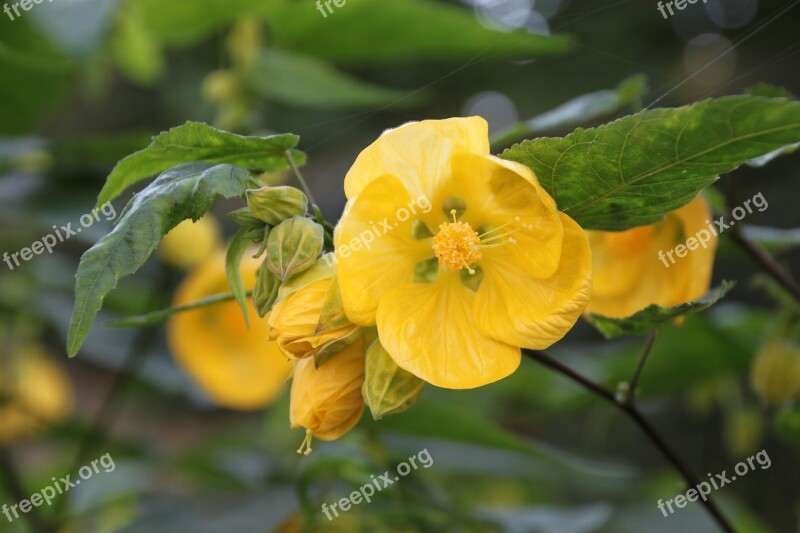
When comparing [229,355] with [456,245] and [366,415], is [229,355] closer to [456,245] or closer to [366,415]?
[366,415]

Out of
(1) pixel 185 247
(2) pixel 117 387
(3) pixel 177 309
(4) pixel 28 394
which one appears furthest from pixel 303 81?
(4) pixel 28 394

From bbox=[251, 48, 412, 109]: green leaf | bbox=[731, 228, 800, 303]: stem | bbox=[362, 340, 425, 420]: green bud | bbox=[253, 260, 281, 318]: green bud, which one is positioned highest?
bbox=[251, 48, 412, 109]: green leaf

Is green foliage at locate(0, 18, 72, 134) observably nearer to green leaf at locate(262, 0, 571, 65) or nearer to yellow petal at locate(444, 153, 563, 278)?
green leaf at locate(262, 0, 571, 65)

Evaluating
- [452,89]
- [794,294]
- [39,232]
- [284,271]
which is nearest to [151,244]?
[284,271]

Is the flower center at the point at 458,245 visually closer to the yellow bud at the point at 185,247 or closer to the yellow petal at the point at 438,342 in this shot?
the yellow petal at the point at 438,342

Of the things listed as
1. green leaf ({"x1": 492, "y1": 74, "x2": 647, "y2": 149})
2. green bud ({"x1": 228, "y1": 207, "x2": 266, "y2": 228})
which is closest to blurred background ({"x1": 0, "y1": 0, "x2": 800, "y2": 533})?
green leaf ({"x1": 492, "y1": 74, "x2": 647, "y2": 149})

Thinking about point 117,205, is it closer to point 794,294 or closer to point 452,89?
point 794,294

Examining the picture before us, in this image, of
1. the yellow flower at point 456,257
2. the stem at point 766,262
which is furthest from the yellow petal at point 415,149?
the stem at point 766,262
